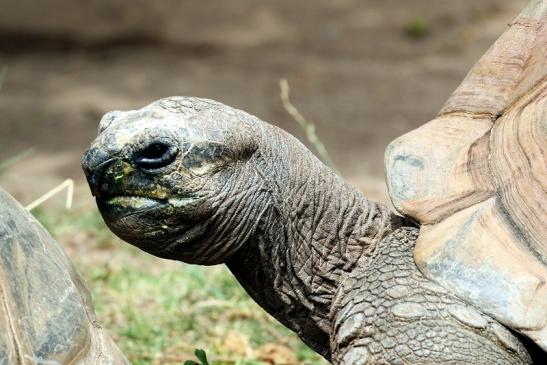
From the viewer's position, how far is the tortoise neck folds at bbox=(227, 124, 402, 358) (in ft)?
9.54

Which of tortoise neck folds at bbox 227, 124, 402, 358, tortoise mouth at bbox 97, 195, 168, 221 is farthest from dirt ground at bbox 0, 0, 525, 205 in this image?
tortoise mouth at bbox 97, 195, 168, 221

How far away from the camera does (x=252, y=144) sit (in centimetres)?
284

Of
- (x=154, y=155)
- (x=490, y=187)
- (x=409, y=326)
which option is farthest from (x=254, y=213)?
(x=490, y=187)

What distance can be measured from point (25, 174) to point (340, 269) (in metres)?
3.78

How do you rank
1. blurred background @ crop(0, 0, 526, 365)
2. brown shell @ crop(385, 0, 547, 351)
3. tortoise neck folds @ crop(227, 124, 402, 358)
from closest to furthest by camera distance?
brown shell @ crop(385, 0, 547, 351)
tortoise neck folds @ crop(227, 124, 402, 358)
blurred background @ crop(0, 0, 526, 365)

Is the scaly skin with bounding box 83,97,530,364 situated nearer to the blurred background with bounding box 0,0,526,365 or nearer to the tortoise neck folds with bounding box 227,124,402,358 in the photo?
the tortoise neck folds with bounding box 227,124,402,358

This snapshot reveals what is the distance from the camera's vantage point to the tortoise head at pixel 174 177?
263 centimetres

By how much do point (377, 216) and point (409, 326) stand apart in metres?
0.61

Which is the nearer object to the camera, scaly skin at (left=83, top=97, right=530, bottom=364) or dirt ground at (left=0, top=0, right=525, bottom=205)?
scaly skin at (left=83, top=97, right=530, bottom=364)

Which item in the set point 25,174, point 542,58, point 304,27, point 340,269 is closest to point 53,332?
point 340,269

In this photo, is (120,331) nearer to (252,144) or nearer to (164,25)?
(252,144)

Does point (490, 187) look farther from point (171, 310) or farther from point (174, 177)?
point (171, 310)

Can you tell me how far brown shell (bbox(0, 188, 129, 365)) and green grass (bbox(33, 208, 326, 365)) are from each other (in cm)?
133

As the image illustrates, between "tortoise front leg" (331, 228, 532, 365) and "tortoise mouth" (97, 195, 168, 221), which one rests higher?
"tortoise mouth" (97, 195, 168, 221)
